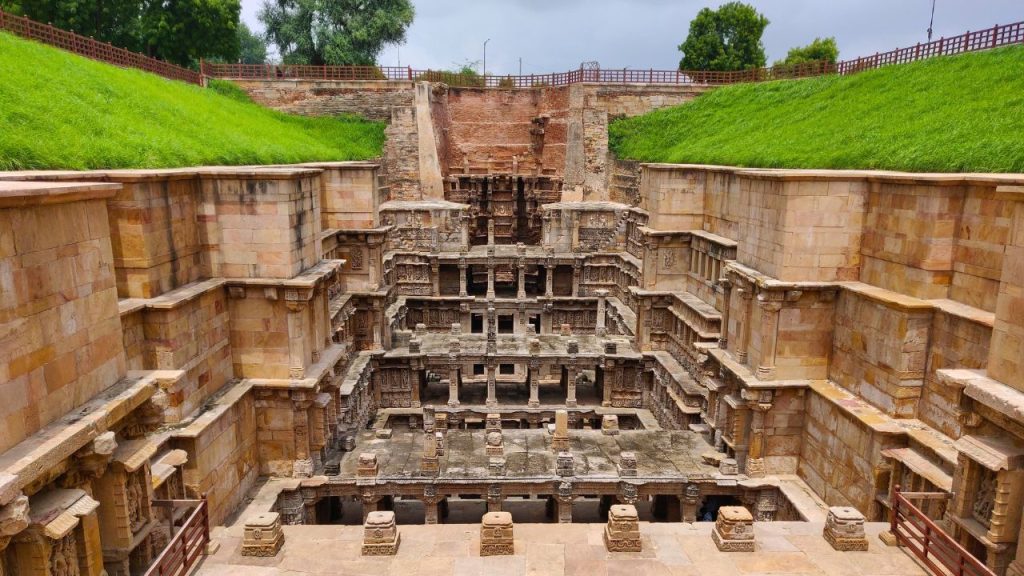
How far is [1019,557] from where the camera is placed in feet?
25.6

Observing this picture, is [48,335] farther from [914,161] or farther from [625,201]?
[625,201]

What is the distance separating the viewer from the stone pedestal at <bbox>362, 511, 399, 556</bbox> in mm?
10781

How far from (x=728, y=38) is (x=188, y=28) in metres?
40.6

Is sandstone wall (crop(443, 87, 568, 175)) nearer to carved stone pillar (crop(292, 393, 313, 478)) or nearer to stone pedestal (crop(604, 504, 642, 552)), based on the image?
carved stone pillar (crop(292, 393, 313, 478))

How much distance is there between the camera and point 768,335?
1508cm

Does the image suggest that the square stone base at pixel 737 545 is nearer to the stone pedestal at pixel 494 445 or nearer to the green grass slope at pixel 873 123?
the stone pedestal at pixel 494 445

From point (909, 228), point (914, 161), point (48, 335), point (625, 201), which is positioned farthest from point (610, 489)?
point (625, 201)

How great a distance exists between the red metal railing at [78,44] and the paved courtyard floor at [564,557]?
2276 centimetres

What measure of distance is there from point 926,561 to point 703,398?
10.4 metres

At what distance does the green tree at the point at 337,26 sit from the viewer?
155 ft

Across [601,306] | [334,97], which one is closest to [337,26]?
[334,97]

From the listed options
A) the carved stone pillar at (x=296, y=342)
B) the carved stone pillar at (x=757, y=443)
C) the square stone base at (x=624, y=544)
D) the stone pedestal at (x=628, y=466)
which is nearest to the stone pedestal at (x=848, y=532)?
the square stone base at (x=624, y=544)

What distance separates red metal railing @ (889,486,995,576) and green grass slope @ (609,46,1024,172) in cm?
891

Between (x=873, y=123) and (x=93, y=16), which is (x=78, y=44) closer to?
(x=93, y=16)
